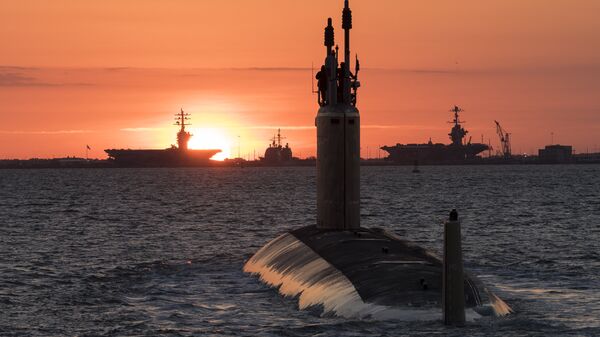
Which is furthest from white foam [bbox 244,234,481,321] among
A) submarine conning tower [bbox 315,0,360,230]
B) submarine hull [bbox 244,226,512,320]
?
submarine conning tower [bbox 315,0,360,230]

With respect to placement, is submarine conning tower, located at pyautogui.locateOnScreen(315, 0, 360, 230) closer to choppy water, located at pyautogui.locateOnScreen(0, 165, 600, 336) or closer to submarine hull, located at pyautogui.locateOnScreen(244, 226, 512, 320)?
submarine hull, located at pyautogui.locateOnScreen(244, 226, 512, 320)

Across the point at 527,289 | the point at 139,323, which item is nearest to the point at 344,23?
the point at 527,289

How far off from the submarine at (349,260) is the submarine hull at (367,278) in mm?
19

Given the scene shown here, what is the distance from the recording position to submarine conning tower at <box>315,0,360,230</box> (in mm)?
25219

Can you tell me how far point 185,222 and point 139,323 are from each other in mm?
38453

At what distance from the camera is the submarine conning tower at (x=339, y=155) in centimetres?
2522

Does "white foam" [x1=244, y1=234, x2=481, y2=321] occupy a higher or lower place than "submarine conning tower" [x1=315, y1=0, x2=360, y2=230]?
lower

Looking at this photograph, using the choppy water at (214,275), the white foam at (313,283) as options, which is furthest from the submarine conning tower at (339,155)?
the choppy water at (214,275)

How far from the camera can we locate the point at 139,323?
21109 millimetres

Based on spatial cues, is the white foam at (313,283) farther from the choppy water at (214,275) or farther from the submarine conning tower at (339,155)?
the submarine conning tower at (339,155)

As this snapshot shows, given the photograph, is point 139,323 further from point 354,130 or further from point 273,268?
point 354,130

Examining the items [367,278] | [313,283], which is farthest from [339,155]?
[367,278]

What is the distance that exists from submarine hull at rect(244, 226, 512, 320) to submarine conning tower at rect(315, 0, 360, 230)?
49 centimetres

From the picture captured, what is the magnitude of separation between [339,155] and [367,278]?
667 cm
